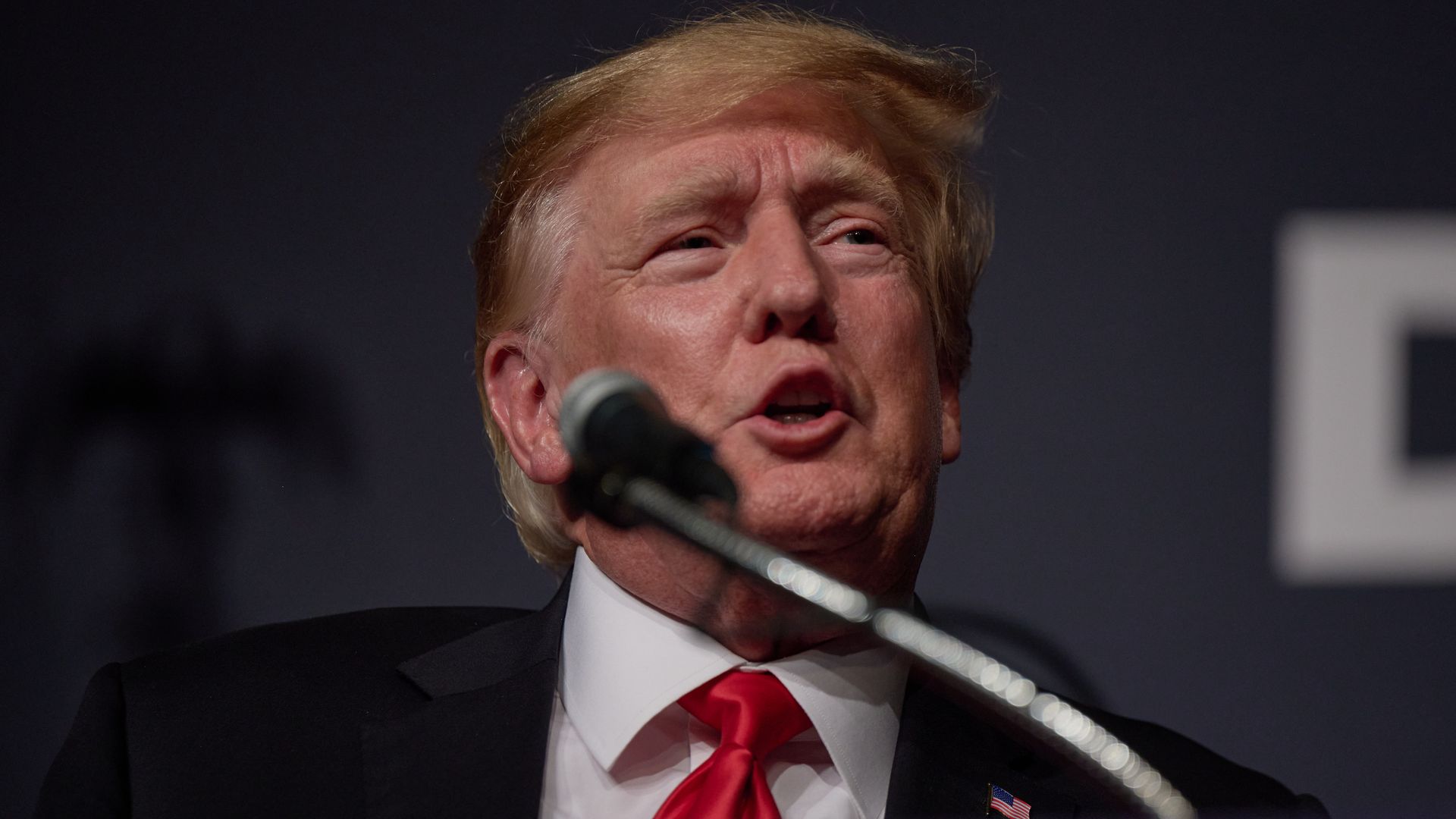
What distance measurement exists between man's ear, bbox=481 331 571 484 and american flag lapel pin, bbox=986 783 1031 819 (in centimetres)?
57

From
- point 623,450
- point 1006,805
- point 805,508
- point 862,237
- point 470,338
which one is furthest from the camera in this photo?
point 470,338

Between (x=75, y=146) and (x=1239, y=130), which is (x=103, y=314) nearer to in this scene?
(x=75, y=146)

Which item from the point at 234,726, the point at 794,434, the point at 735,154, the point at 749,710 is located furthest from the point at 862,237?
the point at 234,726

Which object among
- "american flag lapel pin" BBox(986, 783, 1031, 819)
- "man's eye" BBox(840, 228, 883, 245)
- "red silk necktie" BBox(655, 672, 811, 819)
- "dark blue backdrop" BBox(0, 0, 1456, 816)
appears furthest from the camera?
"dark blue backdrop" BBox(0, 0, 1456, 816)

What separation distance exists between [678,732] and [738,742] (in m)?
0.10

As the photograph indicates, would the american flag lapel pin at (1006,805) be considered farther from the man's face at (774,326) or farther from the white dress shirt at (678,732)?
the man's face at (774,326)

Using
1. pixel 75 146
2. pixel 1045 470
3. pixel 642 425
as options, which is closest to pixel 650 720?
pixel 642 425

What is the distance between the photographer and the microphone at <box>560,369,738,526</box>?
1.04 meters

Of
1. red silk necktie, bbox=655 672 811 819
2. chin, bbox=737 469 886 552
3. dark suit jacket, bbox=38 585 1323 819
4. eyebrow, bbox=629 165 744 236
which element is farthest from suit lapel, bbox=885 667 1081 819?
eyebrow, bbox=629 165 744 236

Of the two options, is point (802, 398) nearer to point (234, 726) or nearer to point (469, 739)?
point (469, 739)

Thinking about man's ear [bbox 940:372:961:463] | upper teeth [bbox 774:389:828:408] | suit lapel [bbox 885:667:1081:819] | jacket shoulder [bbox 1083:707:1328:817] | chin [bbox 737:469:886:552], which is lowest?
jacket shoulder [bbox 1083:707:1328:817]

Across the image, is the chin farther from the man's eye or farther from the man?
the man's eye

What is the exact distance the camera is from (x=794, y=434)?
139cm

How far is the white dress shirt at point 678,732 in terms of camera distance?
146cm
